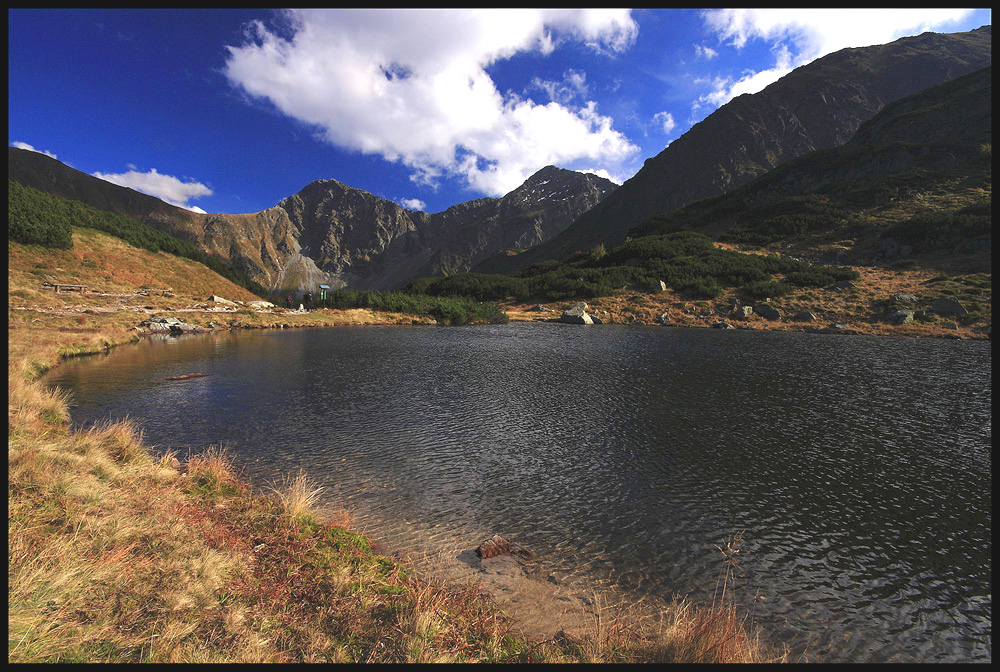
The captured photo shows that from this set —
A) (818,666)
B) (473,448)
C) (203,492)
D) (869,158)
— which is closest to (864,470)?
(818,666)

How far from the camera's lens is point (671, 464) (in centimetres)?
998

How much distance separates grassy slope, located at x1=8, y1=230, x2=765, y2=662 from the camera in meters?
3.74

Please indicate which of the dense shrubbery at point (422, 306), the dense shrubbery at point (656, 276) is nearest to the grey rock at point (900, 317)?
the dense shrubbery at point (656, 276)

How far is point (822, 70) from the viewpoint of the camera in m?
163

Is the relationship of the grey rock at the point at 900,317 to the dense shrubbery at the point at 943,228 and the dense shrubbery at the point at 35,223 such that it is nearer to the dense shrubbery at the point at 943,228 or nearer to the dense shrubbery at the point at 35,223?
the dense shrubbery at the point at 943,228

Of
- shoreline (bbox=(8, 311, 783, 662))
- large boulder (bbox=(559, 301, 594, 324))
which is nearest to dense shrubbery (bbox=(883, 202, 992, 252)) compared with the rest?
large boulder (bbox=(559, 301, 594, 324))

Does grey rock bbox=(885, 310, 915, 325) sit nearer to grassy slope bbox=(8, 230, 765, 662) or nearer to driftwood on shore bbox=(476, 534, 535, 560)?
grassy slope bbox=(8, 230, 765, 662)

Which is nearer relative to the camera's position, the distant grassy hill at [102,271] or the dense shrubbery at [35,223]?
the distant grassy hill at [102,271]

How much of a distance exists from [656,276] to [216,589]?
63170 mm

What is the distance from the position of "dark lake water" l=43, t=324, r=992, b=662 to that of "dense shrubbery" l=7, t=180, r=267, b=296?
56.9 meters

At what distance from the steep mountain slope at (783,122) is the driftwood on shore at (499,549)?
502 feet

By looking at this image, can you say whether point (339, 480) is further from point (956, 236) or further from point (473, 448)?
point (956, 236)

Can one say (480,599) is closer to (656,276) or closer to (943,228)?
(656,276)

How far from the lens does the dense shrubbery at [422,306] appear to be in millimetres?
53500
